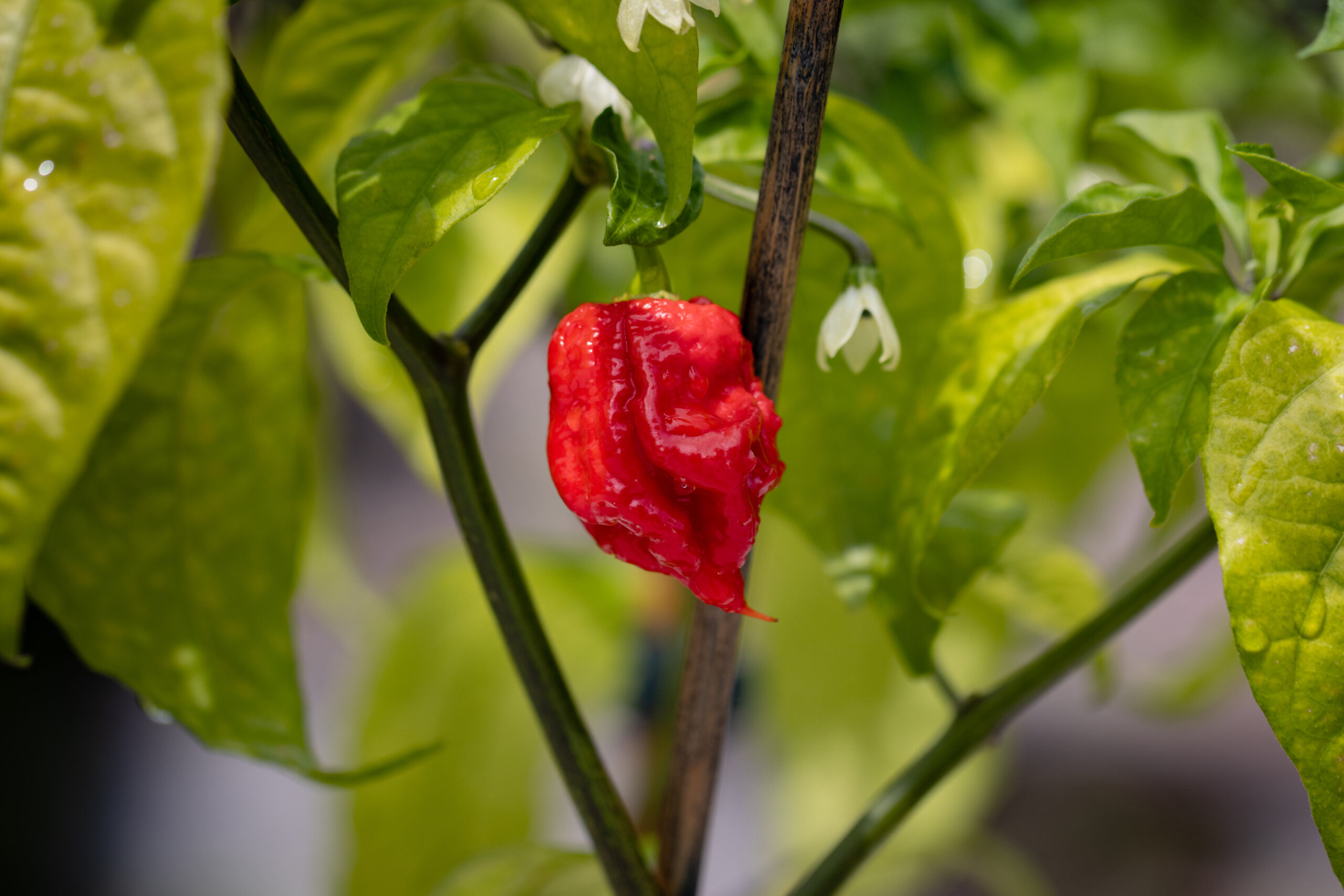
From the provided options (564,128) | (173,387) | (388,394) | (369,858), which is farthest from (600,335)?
(369,858)

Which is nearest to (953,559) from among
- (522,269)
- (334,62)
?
(522,269)

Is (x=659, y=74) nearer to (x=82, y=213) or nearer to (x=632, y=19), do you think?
(x=632, y=19)

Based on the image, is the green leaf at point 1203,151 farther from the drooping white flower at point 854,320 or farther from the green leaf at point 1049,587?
the green leaf at point 1049,587

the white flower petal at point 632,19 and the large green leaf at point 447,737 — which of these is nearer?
the white flower petal at point 632,19

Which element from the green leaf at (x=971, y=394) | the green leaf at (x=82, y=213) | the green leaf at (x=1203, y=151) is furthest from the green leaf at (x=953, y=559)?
the green leaf at (x=82, y=213)

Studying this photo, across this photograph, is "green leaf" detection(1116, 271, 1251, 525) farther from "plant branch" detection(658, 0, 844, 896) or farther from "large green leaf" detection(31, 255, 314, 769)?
"large green leaf" detection(31, 255, 314, 769)

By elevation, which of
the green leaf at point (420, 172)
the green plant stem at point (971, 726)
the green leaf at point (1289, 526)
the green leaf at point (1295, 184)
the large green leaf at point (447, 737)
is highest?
the green leaf at point (420, 172)

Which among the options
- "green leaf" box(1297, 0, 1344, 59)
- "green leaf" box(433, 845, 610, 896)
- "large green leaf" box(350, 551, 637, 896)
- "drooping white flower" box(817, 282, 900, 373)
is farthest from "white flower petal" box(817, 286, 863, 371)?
"large green leaf" box(350, 551, 637, 896)
